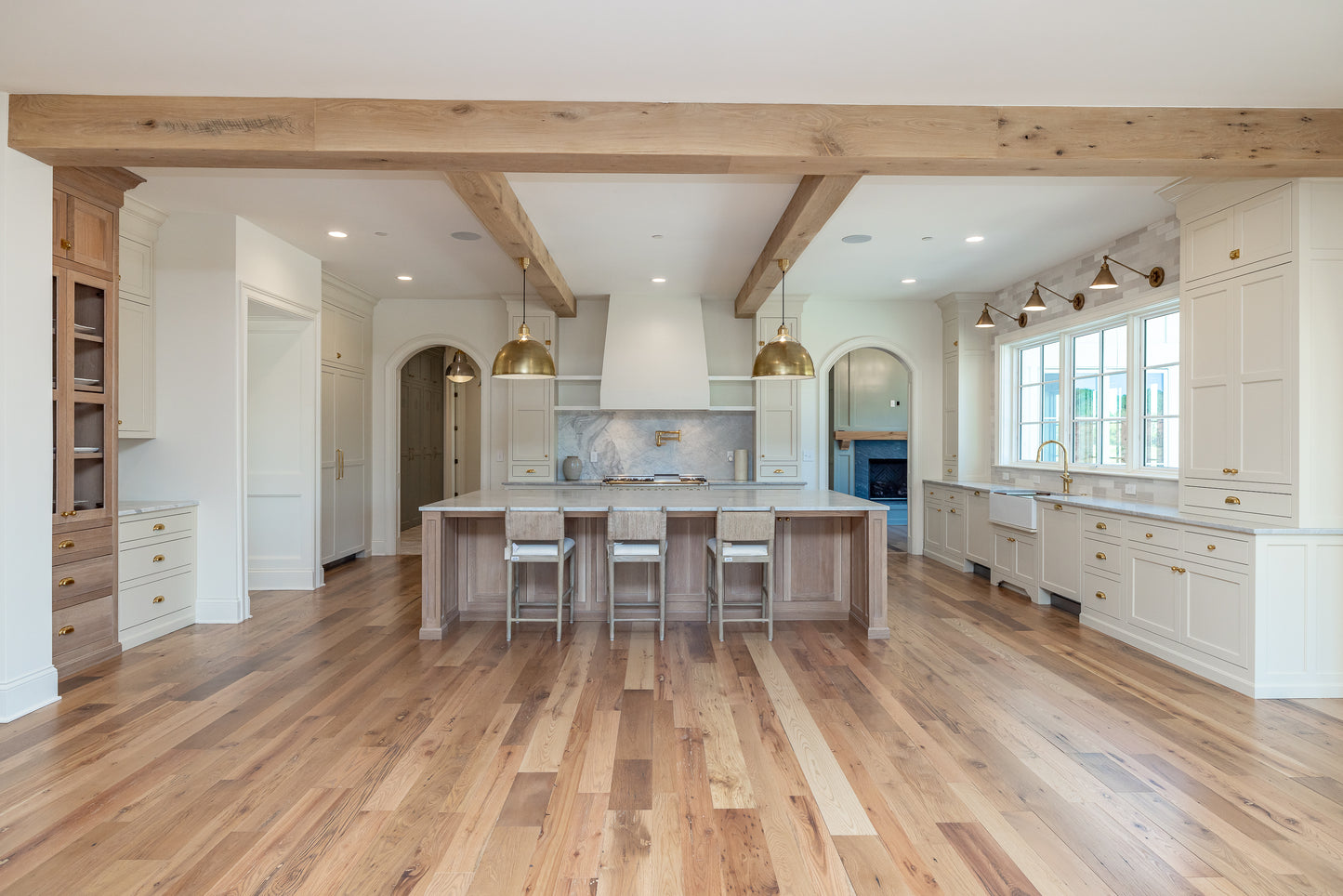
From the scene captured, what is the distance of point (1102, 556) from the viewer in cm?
435

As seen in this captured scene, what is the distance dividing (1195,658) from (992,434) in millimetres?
3361

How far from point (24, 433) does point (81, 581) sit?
871 mm

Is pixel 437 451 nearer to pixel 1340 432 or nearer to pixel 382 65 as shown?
pixel 382 65

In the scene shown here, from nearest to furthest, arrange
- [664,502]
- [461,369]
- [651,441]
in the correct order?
[664,502] < [651,441] < [461,369]

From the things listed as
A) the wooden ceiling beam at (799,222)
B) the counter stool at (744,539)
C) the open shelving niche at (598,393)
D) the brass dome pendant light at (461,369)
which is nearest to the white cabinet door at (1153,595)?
the counter stool at (744,539)

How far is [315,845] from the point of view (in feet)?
6.65

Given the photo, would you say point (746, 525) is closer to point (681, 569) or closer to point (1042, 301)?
point (681, 569)

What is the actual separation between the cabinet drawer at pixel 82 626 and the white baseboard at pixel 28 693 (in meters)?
0.21

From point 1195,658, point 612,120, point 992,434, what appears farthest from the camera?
point 992,434

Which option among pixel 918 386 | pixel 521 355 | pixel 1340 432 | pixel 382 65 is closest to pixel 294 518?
pixel 521 355

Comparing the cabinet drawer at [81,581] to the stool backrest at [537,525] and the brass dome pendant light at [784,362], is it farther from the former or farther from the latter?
the brass dome pendant light at [784,362]

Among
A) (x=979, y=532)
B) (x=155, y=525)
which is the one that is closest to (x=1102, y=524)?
(x=979, y=532)

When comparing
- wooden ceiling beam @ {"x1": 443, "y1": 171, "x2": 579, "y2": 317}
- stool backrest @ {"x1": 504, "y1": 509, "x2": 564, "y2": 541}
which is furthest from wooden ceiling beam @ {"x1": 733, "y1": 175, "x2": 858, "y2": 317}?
stool backrest @ {"x1": 504, "y1": 509, "x2": 564, "y2": 541}

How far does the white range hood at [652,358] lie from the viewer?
6.78 m
